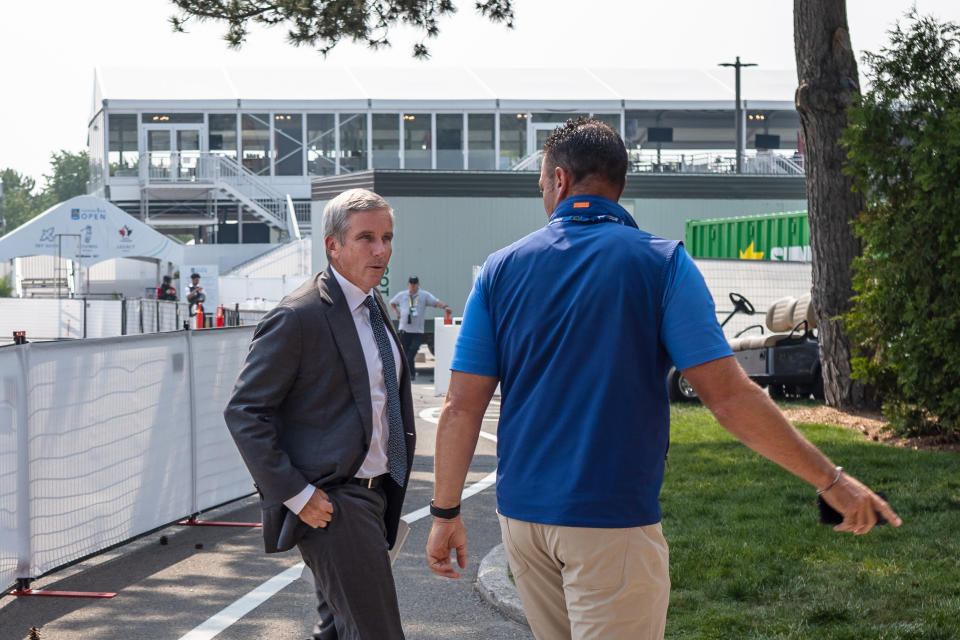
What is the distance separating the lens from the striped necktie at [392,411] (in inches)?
149

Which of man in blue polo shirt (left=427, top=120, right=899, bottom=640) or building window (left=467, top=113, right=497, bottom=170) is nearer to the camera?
man in blue polo shirt (left=427, top=120, right=899, bottom=640)

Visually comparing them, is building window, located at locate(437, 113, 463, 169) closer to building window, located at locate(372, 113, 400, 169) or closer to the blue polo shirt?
building window, located at locate(372, 113, 400, 169)

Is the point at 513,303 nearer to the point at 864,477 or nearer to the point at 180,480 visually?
the point at 180,480

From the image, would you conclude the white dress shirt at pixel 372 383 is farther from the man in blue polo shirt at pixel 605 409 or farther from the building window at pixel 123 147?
the building window at pixel 123 147

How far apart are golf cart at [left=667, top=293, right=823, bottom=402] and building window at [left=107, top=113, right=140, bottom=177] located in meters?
41.2

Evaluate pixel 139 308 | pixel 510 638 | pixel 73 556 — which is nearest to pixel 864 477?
pixel 510 638

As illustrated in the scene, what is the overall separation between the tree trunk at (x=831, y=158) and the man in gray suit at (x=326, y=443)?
10878mm

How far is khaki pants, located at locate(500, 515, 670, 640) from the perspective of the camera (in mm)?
2881

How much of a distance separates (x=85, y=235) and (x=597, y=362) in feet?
112

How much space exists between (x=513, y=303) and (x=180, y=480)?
5.53 metres

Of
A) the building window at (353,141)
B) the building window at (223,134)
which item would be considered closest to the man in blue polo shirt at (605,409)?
the building window at (353,141)

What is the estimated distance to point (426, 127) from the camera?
54.0 m

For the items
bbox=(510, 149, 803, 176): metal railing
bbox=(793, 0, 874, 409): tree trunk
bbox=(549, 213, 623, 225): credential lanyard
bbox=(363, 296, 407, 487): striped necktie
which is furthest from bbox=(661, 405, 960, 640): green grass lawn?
bbox=(510, 149, 803, 176): metal railing

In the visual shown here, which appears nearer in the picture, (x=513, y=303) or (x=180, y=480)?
(x=513, y=303)
